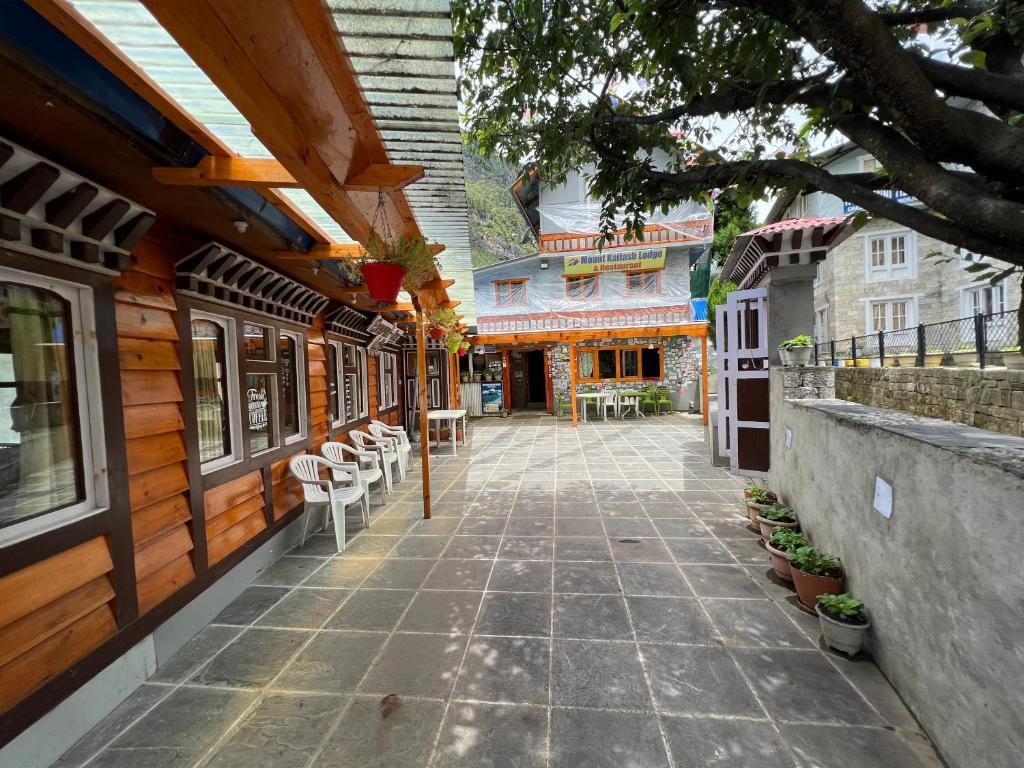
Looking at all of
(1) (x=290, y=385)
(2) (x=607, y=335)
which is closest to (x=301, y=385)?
(1) (x=290, y=385)

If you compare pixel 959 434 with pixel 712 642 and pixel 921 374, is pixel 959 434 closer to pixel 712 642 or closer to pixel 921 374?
pixel 712 642

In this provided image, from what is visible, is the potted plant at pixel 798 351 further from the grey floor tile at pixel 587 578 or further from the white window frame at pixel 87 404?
the white window frame at pixel 87 404

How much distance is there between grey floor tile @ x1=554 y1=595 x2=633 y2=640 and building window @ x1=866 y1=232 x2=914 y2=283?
14293 millimetres

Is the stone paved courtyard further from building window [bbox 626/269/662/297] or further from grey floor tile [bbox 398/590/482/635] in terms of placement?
building window [bbox 626/269/662/297]

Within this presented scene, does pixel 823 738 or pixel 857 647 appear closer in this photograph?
pixel 823 738

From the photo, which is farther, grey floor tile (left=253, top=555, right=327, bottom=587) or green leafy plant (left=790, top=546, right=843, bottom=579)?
grey floor tile (left=253, top=555, right=327, bottom=587)

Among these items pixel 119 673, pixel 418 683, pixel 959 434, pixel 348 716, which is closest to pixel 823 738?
pixel 959 434

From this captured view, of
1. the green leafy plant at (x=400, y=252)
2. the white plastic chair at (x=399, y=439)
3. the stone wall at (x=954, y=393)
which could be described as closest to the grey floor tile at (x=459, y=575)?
the green leafy plant at (x=400, y=252)

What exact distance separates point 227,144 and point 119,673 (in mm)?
2549

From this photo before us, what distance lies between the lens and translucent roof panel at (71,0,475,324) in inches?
48.5

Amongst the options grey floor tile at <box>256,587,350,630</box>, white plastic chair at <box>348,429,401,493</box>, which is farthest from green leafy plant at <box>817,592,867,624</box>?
white plastic chair at <box>348,429,401,493</box>

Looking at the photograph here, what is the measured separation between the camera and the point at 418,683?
213cm

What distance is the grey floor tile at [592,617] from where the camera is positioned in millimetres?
2482

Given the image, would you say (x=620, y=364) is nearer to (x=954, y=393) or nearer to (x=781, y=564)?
(x=954, y=393)
